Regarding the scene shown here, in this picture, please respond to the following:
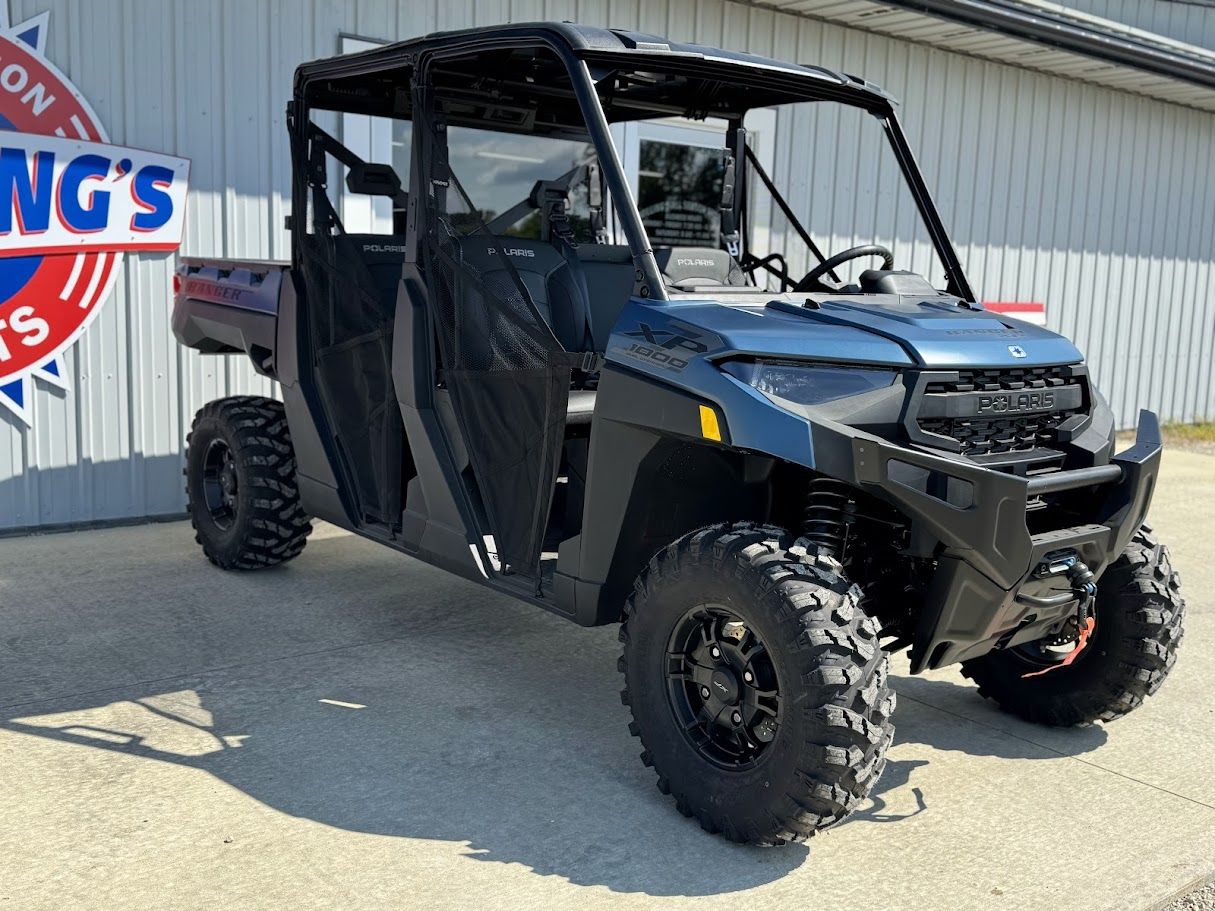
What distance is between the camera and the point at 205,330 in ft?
19.1

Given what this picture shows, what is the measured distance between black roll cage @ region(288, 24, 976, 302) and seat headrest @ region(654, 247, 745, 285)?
204mm

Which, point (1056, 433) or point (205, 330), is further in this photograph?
point (205, 330)

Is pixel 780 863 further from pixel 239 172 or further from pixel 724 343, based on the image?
pixel 239 172

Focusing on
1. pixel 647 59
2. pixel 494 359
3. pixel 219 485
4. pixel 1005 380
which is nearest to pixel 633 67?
pixel 647 59

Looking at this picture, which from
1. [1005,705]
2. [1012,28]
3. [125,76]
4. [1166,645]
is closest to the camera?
[1166,645]

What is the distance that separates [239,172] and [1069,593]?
5233 millimetres

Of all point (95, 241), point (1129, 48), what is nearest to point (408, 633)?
point (95, 241)

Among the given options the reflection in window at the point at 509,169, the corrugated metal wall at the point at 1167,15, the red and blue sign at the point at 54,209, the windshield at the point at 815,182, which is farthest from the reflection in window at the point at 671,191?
the corrugated metal wall at the point at 1167,15

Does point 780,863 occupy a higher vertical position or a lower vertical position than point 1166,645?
lower

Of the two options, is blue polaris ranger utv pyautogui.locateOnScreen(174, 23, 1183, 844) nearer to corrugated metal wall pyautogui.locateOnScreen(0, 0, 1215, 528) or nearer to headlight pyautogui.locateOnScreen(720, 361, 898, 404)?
headlight pyautogui.locateOnScreen(720, 361, 898, 404)

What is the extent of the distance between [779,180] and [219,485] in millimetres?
5021

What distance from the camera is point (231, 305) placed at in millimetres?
5543

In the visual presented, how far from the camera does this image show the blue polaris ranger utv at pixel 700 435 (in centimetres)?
308

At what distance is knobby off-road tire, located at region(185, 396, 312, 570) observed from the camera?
548 centimetres
